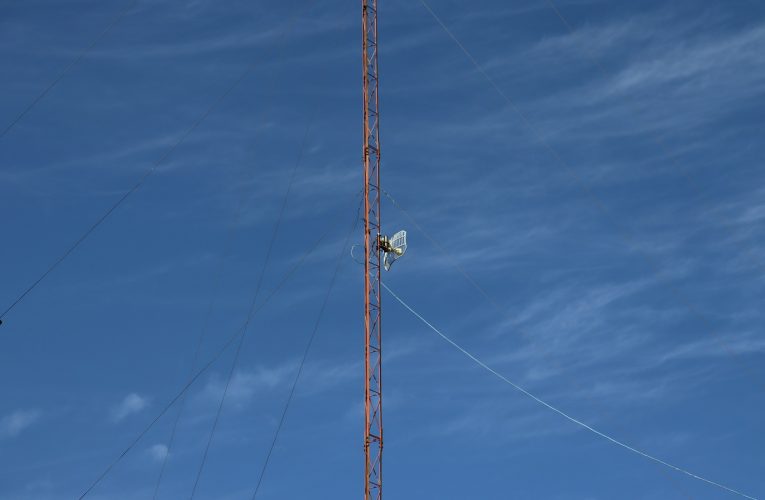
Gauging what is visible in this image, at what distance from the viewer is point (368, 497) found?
2608 inches

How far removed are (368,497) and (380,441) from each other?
300 centimetres

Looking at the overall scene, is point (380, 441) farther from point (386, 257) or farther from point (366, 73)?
point (366, 73)

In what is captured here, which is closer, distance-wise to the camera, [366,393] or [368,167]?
[366,393]

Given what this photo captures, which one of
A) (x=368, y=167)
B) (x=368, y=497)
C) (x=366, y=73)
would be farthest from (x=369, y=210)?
(x=368, y=497)

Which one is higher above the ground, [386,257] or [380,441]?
[386,257]

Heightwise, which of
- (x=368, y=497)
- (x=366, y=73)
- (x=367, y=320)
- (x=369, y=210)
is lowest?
(x=368, y=497)

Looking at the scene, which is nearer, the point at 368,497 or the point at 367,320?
the point at 368,497

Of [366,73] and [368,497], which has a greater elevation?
[366,73]

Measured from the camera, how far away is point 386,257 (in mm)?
71812

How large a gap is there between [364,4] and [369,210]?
12.7 meters

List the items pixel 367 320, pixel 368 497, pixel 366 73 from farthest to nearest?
pixel 366 73, pixel 367 320, pixel 368 497

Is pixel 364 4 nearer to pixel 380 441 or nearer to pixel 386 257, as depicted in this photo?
pixel 386 257

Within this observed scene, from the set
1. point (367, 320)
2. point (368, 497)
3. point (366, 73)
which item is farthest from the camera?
point (366, 73)

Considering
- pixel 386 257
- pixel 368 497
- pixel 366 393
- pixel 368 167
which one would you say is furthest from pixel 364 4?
pixel 368 497
